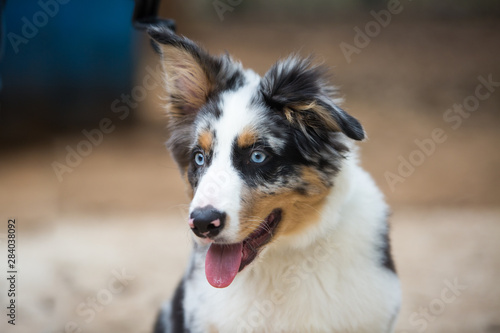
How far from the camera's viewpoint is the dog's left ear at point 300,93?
320cm

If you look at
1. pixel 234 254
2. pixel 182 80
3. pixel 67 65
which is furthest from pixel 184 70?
pixel 67 65

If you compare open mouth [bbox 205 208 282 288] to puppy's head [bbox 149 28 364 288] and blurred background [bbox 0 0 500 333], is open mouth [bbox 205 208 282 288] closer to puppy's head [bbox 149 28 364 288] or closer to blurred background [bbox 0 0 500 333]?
puppy's head [bbox 149 28 364 288]

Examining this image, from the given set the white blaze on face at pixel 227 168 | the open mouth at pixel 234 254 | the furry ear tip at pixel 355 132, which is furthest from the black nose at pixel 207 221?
the furry ear tip at pixel 355 132

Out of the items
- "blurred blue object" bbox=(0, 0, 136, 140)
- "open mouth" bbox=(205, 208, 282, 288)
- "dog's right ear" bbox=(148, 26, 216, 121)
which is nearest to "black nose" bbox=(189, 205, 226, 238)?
"open mouth" bbox=(205, 208, 282, 288)

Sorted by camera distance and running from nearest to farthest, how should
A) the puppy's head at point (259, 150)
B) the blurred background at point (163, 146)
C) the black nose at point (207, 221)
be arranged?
the black nose at point (207, 221)
the puppy's head at point (259, 150)
the blurred background at point (163, 146)

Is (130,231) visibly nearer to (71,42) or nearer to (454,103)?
(71,42)

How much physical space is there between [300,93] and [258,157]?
17.9 inches

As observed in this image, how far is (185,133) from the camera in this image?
3660 mm

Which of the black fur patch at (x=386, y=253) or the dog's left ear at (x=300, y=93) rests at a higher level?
the dog's left ear at (x=300, y=93)

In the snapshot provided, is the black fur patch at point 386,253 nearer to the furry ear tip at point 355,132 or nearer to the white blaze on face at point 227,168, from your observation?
the furry ear tip at point 355,132

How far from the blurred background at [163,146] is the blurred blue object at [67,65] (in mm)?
28

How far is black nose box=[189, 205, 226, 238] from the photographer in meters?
2.86

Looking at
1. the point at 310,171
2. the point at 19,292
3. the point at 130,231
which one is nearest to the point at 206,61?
the point at 310,171

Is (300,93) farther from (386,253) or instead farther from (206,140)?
(386,253)
